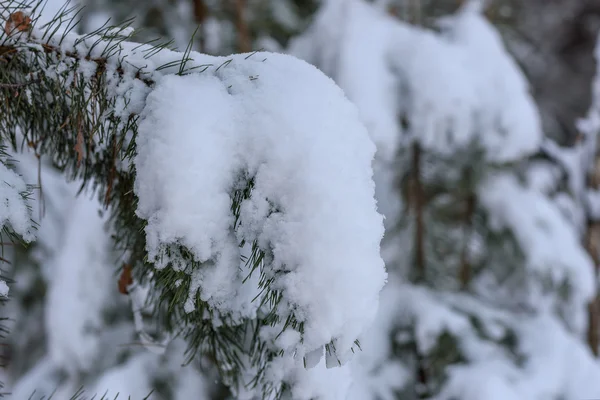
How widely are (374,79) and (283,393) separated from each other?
Answer: 1.51m

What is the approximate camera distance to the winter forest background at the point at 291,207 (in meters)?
0.69

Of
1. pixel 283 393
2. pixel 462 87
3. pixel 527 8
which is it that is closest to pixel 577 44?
pixel 527 8

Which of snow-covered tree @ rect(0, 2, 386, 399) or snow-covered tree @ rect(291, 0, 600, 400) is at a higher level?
snow-covered tree @ rect(0, 2, 386, 399)

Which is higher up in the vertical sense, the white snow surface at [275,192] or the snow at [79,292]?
the white snow surface at [275,192]

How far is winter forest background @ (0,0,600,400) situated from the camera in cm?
69

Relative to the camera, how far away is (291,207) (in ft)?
2.21

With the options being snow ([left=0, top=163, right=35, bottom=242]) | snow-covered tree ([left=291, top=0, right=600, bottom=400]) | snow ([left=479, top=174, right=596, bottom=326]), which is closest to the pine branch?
snow ([left=0, top=163, right=35, bottom=242])

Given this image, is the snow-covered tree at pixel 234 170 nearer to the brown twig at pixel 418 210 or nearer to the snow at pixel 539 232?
the brown twig at pixel 418 210

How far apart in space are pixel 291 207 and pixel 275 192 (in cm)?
4

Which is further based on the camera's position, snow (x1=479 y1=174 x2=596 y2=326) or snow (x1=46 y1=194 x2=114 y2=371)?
snow (x1=479 y1=174 x2=596 y2=326)

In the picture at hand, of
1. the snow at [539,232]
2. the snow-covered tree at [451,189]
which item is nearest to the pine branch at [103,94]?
the snow-covered tree at [451,189]

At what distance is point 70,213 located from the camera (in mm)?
2785

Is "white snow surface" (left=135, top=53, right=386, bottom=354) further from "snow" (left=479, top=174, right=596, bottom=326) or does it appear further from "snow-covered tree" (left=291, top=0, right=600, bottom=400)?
"snow" (left=479, top=174, right=596, bottom=326)

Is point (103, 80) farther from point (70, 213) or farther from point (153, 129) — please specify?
point (70, 213)
